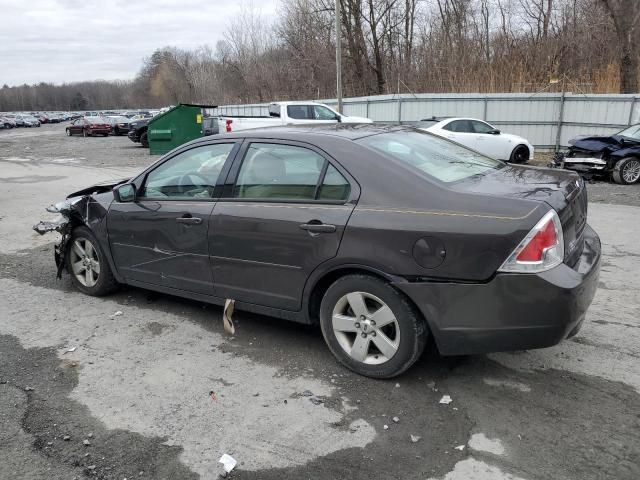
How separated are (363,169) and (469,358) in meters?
1.53

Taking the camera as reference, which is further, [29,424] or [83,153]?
[83,153]

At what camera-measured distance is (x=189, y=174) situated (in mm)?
4324

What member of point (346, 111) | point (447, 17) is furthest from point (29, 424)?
point (447, 17)

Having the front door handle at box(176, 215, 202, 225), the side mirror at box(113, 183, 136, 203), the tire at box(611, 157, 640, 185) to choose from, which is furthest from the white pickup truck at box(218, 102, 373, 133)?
the front door handle at box(176, 215, 202, 225)

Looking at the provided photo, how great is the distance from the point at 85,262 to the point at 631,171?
1167 centimetres

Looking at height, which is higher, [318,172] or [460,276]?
[318,172]

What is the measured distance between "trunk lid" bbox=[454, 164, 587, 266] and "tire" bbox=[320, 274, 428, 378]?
2.66 ft

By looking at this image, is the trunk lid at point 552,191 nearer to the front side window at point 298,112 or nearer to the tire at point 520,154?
the tire at point 520,154

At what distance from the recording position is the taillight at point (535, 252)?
2.85 metres

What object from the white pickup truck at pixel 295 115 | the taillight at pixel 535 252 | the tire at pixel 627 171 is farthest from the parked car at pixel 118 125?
the taillight at pixel 535 252

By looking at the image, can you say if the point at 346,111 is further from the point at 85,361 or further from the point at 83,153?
the point at 85,361

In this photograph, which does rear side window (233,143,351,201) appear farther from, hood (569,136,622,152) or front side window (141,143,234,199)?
hood (569,136,622,152)

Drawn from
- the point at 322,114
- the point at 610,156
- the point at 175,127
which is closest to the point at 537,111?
the point at 610,156

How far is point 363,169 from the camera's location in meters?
3.40
